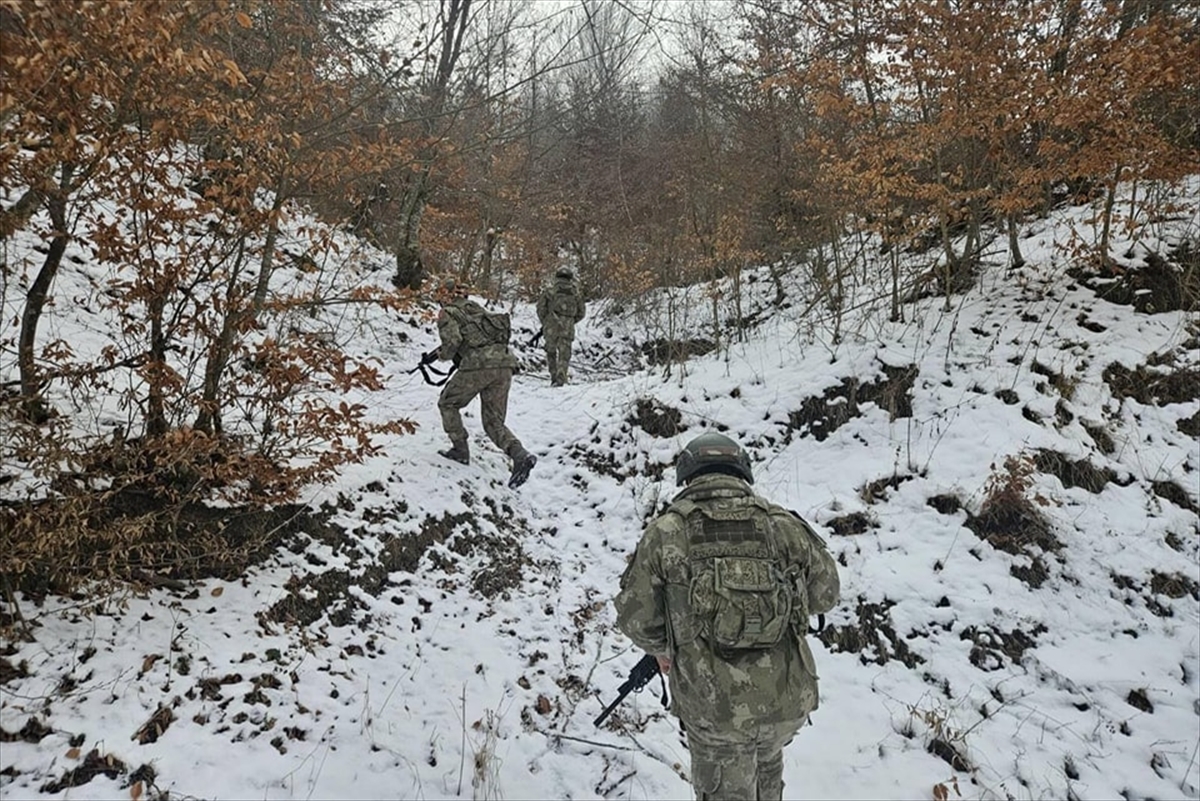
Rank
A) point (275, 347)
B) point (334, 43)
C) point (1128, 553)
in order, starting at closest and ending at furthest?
point (275, 347), point (1128, 553), point (334, 43)

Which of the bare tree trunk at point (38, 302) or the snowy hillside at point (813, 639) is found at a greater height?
the bare tree trunk at point (38, 302)

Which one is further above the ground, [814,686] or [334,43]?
[334,43]

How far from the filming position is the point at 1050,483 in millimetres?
5773

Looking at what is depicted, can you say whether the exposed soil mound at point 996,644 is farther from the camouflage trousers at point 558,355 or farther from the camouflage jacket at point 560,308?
the camouflage jacket at point 560,308

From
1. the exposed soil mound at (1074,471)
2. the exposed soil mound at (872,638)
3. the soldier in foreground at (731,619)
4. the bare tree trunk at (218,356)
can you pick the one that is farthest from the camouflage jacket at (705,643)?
the exposed soil mound at (1074,471)

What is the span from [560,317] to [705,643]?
8.58 metres

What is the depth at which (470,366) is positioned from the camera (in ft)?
23.6

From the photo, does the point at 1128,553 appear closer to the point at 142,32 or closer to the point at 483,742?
the point at 483,742

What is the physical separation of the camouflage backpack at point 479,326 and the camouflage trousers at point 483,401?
1.08 ft

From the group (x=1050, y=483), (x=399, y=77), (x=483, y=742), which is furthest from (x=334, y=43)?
(x=1050, y=483)

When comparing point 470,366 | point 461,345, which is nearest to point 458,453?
point 470,366

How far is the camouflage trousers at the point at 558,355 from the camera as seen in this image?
1118 centimetres

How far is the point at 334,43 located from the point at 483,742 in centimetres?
593

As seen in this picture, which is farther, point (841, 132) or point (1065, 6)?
point (841, 132)
